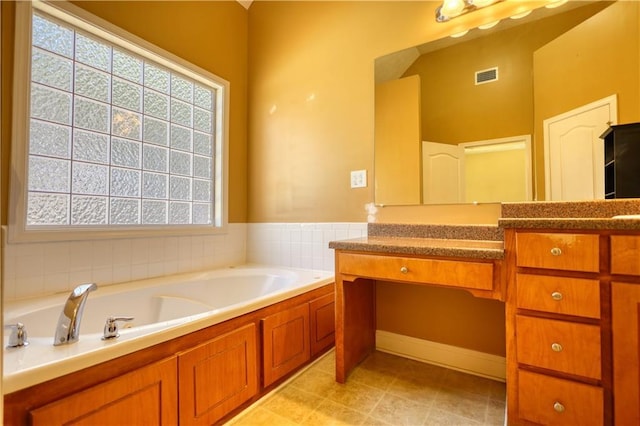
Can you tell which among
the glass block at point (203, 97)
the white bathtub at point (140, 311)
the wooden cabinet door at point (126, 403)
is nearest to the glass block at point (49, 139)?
the white bathtub at point (140, 311)

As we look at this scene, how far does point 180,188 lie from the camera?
2.37 metres

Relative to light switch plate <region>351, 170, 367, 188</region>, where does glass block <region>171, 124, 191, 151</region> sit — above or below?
above

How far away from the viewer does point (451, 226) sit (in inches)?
71.8

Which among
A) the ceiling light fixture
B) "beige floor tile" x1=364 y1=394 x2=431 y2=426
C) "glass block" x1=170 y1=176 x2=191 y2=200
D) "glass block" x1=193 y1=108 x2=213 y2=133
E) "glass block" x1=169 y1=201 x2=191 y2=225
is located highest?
the ceiling light fixture

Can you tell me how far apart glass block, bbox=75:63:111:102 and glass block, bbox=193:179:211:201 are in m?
0.82

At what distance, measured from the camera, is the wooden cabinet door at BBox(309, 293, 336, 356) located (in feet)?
6.30

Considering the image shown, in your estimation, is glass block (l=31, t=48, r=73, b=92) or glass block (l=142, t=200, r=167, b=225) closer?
glass block (l=31, t=48, r=73, b=92)

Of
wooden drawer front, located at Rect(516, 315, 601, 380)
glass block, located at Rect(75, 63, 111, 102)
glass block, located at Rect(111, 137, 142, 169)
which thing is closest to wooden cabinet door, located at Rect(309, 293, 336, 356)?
wooden drawer front, located at Rect(516, 315, 601, 380)

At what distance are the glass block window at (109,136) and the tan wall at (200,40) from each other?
115mm

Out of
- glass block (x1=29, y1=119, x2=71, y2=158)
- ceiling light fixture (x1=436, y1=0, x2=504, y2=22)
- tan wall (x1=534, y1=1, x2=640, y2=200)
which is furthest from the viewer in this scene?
ceiling light fixture (x1=436, y1=0, x2=504, y2=22)

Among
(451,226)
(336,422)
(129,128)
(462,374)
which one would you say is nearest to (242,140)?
(129,128)

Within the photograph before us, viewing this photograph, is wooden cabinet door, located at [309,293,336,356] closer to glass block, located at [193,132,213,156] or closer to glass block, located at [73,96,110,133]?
glass block, located at [193,132,213,156]

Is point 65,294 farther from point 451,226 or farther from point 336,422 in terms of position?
point 451,226

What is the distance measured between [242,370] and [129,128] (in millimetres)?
1734
